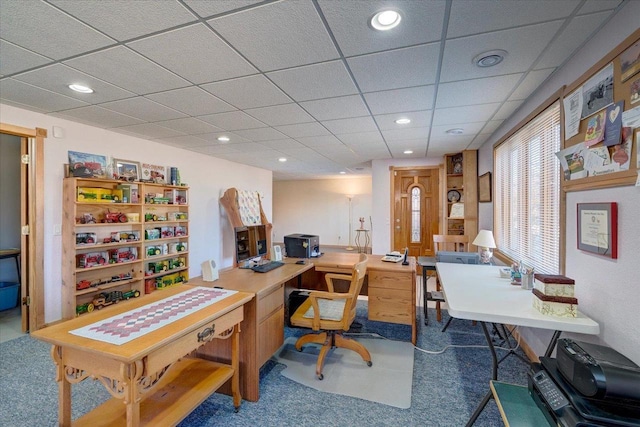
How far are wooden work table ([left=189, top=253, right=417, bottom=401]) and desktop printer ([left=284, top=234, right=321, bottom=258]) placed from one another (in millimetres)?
113

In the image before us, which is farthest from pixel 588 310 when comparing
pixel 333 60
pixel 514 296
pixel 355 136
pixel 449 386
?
pixel 355 136

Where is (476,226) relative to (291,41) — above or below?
below

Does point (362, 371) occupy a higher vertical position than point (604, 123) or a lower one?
lower

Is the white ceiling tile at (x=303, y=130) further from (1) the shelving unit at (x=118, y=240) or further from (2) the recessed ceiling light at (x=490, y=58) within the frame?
(1) the shelving unit at (x=118, y=240)

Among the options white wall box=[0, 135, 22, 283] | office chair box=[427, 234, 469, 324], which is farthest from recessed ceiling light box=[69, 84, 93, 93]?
office chair box=[427, 234, 469, 324]

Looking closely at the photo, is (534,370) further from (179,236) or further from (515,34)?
(179,236)

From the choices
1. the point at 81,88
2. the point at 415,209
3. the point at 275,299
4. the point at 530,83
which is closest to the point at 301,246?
the point at 275,299

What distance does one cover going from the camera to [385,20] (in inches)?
59.1

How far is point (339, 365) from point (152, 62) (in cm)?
285

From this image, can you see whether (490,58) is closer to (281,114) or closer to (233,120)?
(281,114)

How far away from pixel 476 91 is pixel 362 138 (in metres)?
1.78

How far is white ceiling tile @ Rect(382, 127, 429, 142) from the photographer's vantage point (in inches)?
143

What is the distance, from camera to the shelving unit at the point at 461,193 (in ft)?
15.6

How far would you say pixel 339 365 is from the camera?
245 centimetres
